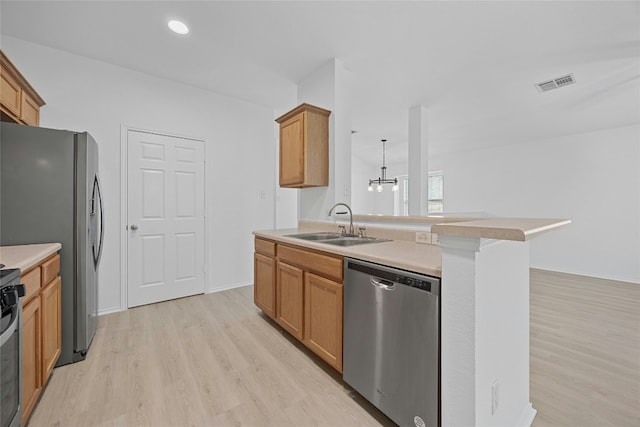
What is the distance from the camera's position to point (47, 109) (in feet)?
8.87

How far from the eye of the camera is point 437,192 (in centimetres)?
696

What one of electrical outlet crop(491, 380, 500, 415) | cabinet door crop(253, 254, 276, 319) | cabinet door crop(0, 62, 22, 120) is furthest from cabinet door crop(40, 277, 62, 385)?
electrical outlet crop(491, 380, 500, 415)

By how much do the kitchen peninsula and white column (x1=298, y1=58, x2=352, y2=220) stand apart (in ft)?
5.66

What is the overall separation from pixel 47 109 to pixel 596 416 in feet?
16.2

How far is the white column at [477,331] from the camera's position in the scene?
1.04 meters

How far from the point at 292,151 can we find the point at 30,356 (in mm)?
2519

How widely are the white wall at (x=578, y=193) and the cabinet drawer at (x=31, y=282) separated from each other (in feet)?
22.2

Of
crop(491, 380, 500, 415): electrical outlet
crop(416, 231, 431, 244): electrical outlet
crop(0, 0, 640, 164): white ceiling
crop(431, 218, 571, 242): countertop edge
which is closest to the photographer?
crop(431, 218, 571, 242): countertop edge

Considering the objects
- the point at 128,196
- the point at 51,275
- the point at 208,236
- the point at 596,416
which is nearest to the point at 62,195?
the point at 51,275

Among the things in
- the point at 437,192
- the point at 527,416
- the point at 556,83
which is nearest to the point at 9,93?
the point at 527,416

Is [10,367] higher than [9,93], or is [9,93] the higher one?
[9,93]

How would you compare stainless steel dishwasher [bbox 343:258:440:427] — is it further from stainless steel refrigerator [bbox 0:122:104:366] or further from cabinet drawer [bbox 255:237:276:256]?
stainless steel refrigerator [bbox 0:122:104:366]

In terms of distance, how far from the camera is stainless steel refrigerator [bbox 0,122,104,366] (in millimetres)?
1811

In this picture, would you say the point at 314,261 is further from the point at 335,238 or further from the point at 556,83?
the point at 556,83
